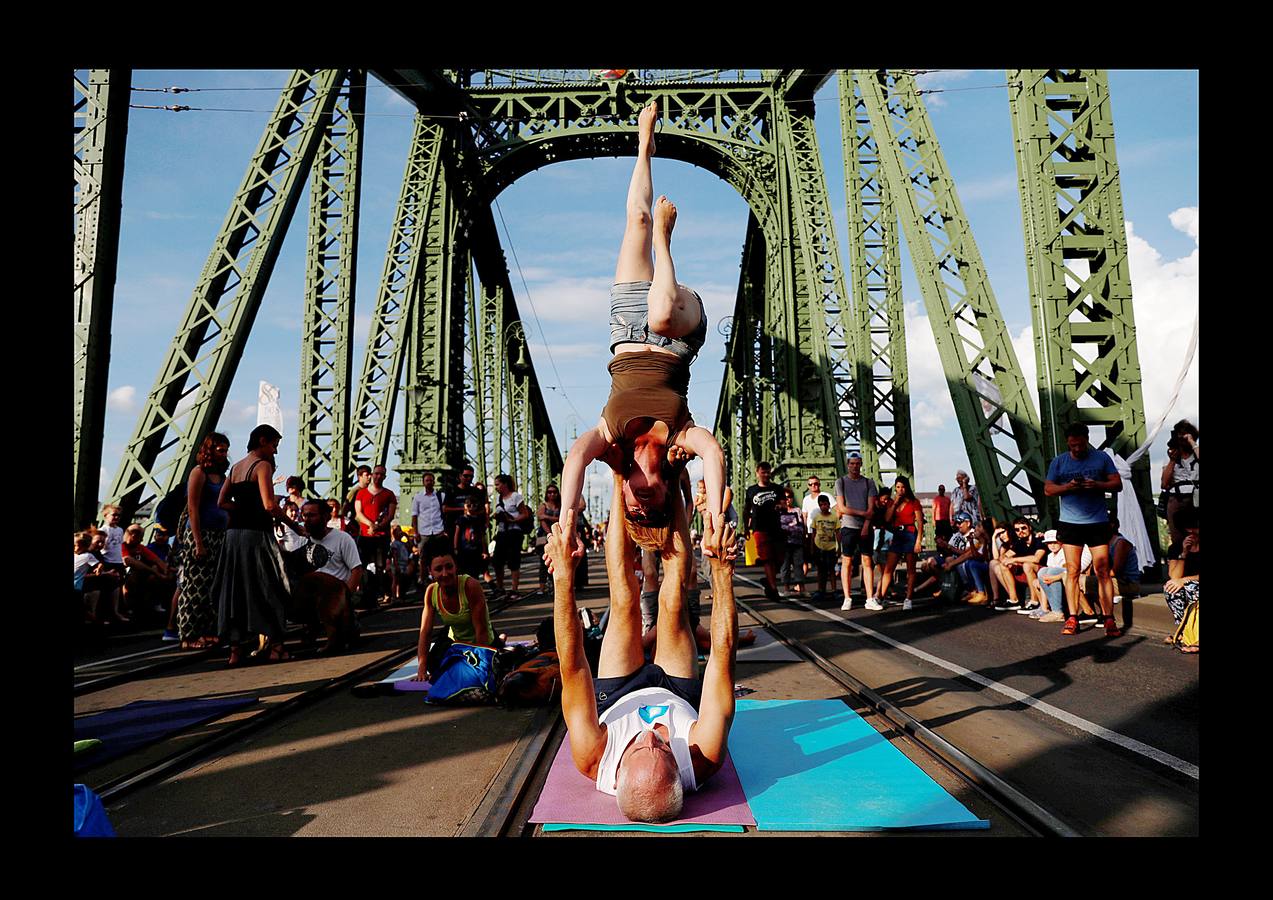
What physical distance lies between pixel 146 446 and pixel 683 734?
24.2 ft

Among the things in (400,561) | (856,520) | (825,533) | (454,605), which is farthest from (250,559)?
(825,533)

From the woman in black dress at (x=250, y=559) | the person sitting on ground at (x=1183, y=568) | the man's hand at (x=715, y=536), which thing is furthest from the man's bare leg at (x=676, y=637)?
the person sitting on ground at (x=1183, y=568)

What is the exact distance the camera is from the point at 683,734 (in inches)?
119

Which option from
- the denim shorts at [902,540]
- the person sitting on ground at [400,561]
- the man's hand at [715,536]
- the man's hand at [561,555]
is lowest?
the person sitting on ground at [400,561]

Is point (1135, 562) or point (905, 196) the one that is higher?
point (905, 196)

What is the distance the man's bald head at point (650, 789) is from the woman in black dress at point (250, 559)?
→ 4364 millimetres

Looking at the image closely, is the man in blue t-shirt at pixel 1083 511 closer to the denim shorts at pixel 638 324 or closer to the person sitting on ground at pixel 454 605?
the denim shorts at pixel 638 324

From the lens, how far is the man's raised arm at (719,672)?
276 cm

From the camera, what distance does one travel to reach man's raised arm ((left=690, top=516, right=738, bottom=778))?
9.06 feet

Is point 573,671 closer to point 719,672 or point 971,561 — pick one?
point 719,672

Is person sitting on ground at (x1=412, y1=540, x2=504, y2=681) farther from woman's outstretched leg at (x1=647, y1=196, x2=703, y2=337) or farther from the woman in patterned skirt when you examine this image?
woman's outstretched leg at (x1=647, y1=196, x2=703, y2=337)
